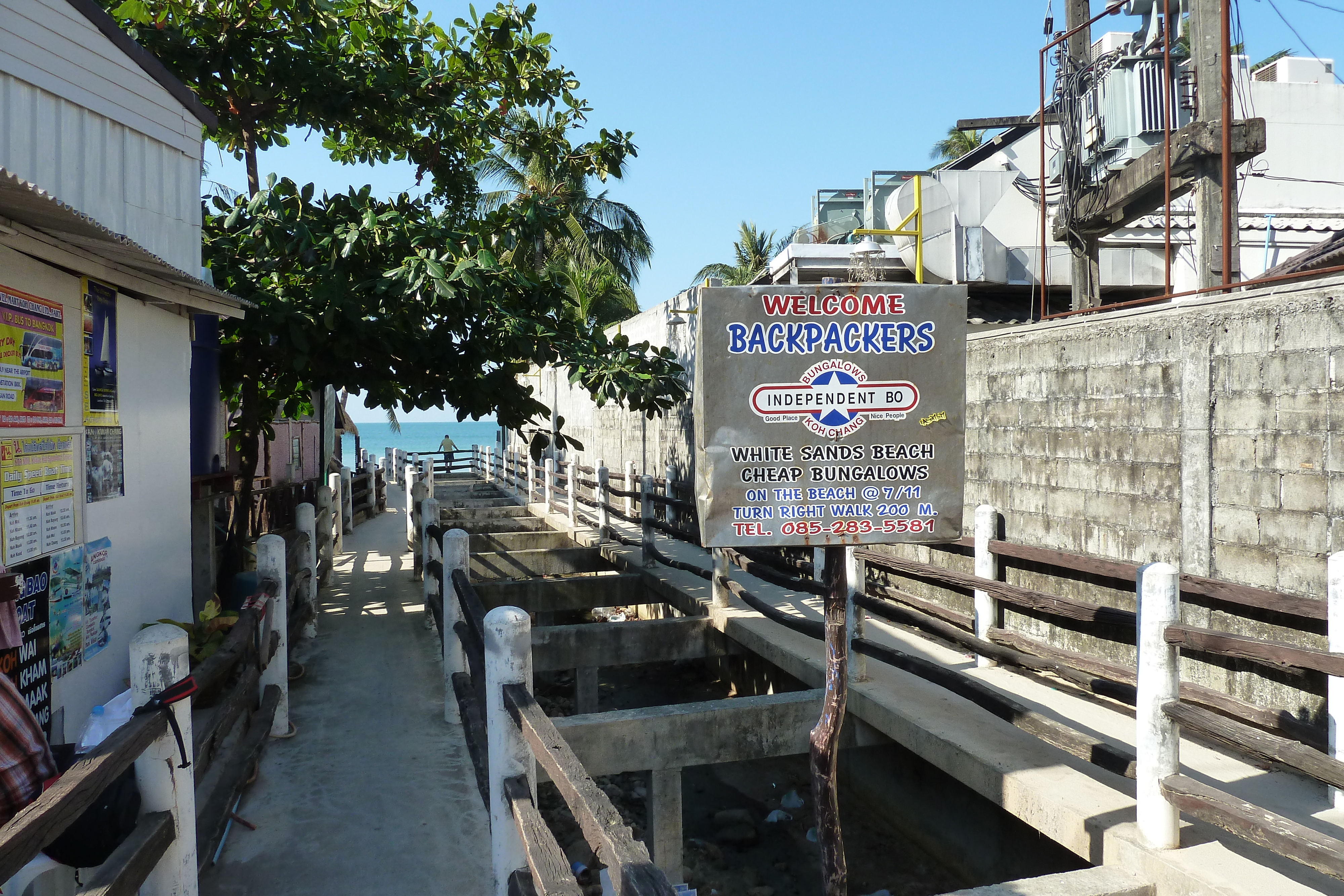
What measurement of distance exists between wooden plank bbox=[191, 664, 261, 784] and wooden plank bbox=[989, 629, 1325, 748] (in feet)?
13.1

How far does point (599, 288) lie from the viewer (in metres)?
29.4

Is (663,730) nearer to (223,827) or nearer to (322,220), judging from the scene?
(223,827)

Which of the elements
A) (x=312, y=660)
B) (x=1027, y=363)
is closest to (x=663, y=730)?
(x=312, y=660)

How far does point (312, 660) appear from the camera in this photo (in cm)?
748

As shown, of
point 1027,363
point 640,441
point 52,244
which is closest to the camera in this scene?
point 52,244

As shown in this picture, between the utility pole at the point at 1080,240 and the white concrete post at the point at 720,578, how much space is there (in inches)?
210

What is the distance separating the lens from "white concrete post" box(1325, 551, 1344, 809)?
12.4 ft

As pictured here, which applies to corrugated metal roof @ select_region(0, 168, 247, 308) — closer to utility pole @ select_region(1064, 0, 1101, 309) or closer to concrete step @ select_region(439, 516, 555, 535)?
concrete step @ select_region(439, 516, 555, 535)

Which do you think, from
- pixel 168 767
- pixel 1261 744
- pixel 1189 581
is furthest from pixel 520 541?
pixel 1261 744

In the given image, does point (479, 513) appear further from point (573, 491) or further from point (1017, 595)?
point (1017, 595)

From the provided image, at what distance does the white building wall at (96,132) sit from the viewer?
453 cm

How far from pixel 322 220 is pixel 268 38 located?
2254 mm

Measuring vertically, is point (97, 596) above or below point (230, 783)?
above

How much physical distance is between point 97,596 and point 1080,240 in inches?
403
